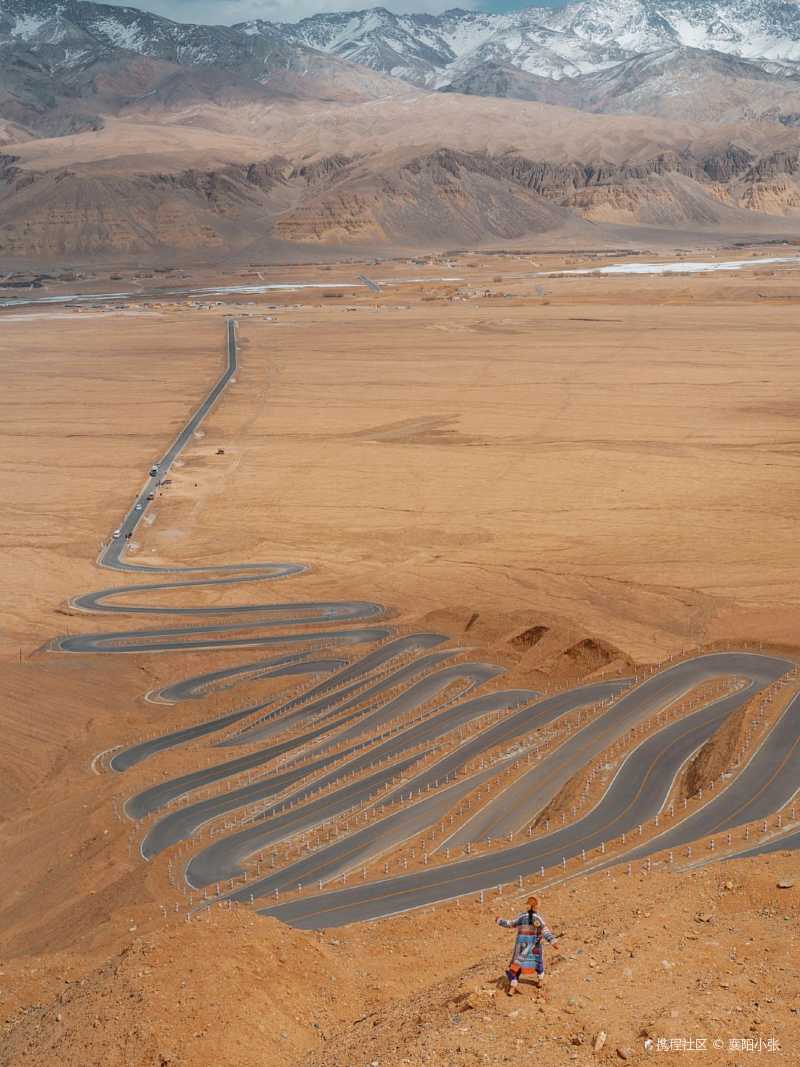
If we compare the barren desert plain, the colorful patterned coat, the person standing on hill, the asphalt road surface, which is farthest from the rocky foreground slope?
the asphalt road surface

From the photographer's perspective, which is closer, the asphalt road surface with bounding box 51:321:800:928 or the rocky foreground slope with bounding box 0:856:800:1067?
the rocky foreground slope with bounding box 0:856:800:1067

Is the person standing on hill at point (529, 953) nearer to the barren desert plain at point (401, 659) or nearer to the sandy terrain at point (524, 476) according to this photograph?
the barren desert plain at point (401, 659)

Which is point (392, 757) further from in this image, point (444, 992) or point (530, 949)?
point (530, 949)

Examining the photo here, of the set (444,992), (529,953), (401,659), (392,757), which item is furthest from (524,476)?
(529,953)

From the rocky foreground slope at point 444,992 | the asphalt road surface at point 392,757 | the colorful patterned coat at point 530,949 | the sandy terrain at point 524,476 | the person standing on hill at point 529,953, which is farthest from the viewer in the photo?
the sandy terrain at point 524,476

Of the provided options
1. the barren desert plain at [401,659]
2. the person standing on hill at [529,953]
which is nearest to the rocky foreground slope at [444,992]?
the barren desert plain at [401,659]

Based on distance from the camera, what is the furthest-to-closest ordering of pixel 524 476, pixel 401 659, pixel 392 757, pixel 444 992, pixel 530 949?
pixel 524 476
pixel 401 659
pixel 392 757
pixel 444 992
pixel 530 949

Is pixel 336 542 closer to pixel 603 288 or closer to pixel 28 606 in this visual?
pixel 28 606

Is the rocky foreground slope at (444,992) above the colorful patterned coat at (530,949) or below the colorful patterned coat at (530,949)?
below

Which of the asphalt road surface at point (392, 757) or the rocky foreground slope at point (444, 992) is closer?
the rocky foreground slope at point (444, 992)

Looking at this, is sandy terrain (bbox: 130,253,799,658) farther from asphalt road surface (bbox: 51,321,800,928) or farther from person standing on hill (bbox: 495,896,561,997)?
person standing on hill (bbox: 495,896,561,997)
